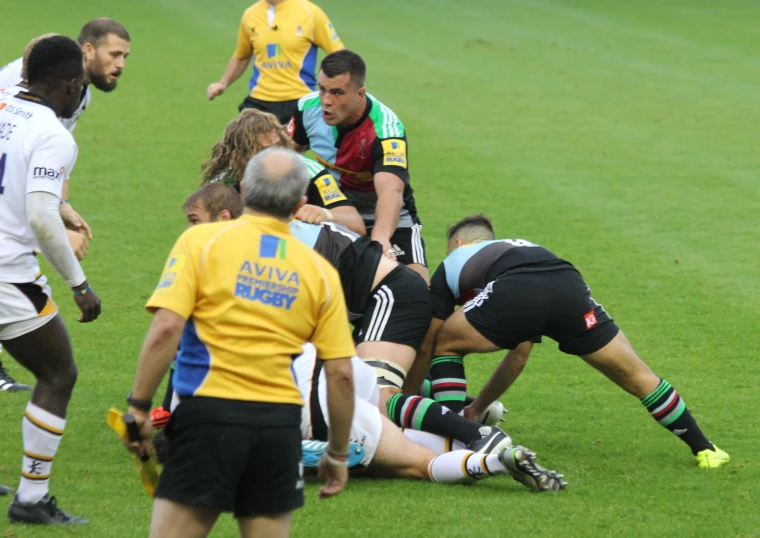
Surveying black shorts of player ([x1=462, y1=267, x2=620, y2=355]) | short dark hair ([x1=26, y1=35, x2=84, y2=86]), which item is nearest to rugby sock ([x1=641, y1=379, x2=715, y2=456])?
black shorts of player ([x1=462, y1=267, x2=620, y2=355])

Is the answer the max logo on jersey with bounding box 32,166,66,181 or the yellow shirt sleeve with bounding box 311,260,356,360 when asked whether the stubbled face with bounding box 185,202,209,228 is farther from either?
the yellow shirt sleeve with bounding box 311,260,356,360

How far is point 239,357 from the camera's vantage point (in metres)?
3.88

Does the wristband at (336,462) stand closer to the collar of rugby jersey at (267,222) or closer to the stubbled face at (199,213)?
the collar of rugby jersey at (267,222)

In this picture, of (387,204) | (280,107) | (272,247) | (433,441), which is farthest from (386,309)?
(280,107)

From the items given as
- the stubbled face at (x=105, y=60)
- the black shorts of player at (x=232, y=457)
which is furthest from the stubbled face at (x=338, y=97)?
the black shorts of player at (x=232, y=457)

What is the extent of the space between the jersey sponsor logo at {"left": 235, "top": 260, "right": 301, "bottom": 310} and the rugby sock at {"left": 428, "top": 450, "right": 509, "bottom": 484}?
206 centimetres

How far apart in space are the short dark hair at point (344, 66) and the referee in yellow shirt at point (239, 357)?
11.7ft

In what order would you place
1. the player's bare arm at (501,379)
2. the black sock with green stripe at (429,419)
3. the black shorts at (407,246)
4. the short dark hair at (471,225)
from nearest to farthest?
1. the black sock with green stripe at (429,419)
2. the player's bare arm at (501,379)
3. the short dark hair at (471,225)
4. the black shorts at (407,246)

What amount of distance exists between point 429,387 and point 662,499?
1.77 m

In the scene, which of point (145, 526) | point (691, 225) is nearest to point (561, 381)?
point (145, 526)

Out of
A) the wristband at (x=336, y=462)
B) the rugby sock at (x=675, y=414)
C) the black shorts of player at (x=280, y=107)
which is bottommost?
the rugby sock at (x=675, y=414)

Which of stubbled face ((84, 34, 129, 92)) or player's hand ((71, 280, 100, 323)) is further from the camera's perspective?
stubbled face ((84, 34, 129, 92))

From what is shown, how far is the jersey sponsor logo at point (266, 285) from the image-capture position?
388 centimetres

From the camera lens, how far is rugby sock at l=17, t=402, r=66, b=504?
5133 mm
